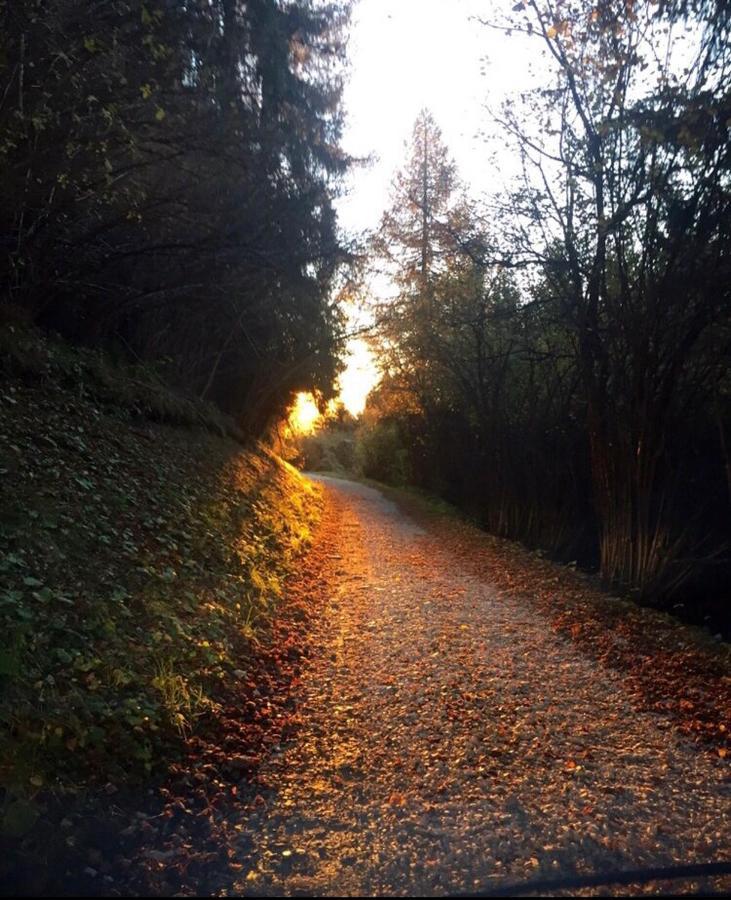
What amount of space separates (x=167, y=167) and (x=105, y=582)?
5310 millimetres

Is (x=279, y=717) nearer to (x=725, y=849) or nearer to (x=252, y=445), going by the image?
(x=725, y=849)

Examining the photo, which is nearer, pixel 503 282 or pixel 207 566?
pixel 207 566

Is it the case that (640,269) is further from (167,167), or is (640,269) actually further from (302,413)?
(302,413)

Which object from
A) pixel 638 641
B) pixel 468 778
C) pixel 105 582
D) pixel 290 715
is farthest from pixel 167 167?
pixel 468 778

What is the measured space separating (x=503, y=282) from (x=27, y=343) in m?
8.14

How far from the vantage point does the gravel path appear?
3.15 meters

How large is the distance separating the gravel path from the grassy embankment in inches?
32.1

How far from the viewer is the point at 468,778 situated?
397cm

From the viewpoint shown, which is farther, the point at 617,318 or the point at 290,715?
the point at 617,318

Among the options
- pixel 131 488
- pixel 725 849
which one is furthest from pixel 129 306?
pixel 725 849

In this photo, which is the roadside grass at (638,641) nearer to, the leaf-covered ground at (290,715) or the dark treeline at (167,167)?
the leaf-covered ground at (290,715)

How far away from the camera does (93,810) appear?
329 cm

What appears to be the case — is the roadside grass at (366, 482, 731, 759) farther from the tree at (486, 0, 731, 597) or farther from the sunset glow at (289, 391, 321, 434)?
the sunset glow at (289, 391, 321, 434)

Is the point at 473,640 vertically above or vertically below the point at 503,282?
below
